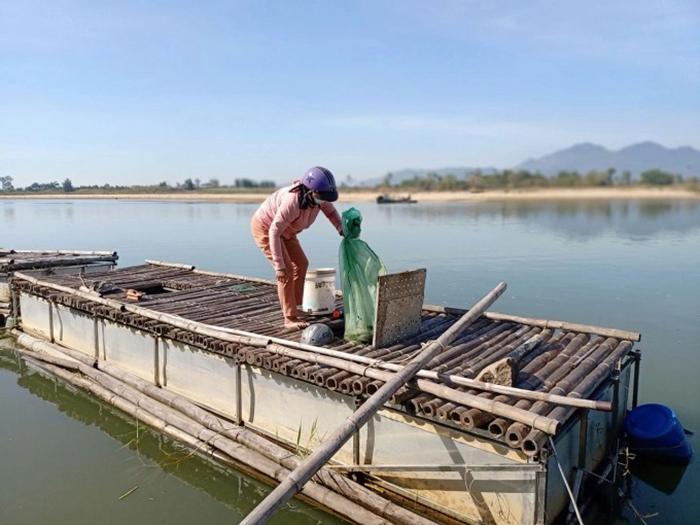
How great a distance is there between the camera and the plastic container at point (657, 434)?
5324 mm

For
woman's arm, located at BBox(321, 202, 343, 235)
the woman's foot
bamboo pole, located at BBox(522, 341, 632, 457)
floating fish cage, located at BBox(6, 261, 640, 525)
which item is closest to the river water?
floating fish cage, located at BBox(6, 261, 640, 525)

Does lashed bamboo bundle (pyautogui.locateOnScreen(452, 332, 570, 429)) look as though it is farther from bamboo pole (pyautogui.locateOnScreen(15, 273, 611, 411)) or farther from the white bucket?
the white bucket

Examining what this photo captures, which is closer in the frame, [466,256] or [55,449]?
[55,449]

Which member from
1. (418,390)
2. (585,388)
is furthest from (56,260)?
(585,388)

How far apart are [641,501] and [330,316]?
3665mm

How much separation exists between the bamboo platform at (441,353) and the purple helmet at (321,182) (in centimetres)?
142

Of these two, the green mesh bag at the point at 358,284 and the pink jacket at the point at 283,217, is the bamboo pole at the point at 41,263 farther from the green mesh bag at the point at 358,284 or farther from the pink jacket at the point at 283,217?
the green mesh bag at the point at 358,284

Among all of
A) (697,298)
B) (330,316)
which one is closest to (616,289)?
(697,298)

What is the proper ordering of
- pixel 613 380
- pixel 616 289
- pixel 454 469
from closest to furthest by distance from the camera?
pixel 454 469, pixel 613 380, pixel 616 289

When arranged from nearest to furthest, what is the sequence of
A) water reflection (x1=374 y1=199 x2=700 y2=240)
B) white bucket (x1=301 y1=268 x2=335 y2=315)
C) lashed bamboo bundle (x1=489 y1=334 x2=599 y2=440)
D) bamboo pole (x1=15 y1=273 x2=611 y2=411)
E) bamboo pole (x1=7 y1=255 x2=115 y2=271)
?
lashed bamboo bundle (x1=489 y1=334 x2=599 y2=440) < bamboo pole (x1=15 y1=273 x2=611 y2=411) < white bucket (x1=301 y1=268 x2=335 y2=315) < bamboo pole (x1=7 y1=255 x2=115 y2=271) < water reflection (x1=374 y1=199 x2=700 y2=240)

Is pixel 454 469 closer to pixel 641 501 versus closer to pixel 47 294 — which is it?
pixel 641 501

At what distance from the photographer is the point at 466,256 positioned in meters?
20.3

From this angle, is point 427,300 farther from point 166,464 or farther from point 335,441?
point 335,441

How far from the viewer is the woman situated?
5.68m
